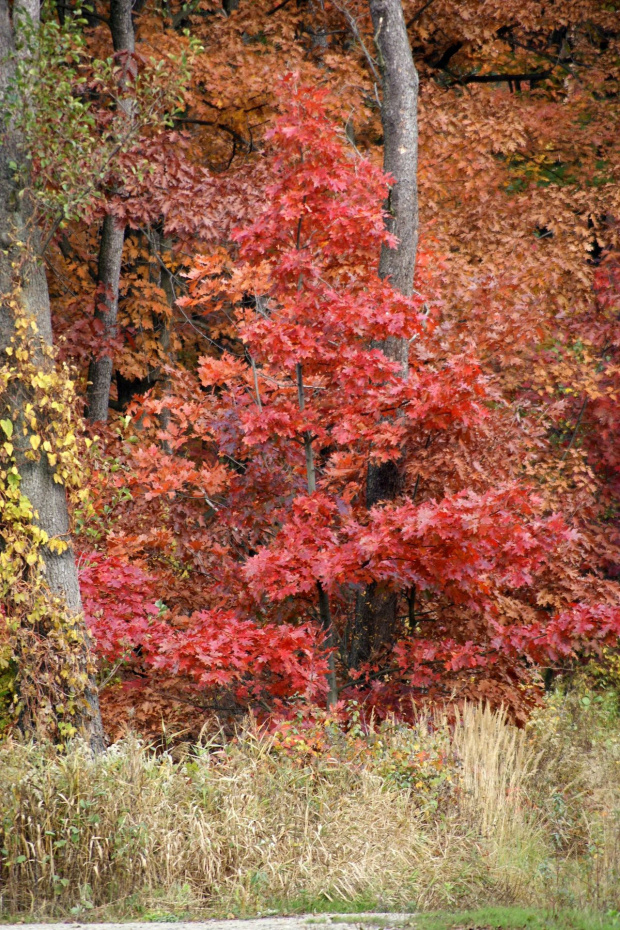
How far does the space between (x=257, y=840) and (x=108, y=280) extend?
7.87 metres

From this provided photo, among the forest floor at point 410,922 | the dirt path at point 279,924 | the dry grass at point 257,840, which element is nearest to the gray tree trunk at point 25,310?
the dry grass at point 257,840

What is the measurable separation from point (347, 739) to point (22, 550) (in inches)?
92.6

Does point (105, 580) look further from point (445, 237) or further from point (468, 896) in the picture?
point (445, 237)

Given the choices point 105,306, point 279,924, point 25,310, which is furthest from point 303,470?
point 105,306

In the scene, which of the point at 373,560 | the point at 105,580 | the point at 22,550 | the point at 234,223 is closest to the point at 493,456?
the point at 373,560

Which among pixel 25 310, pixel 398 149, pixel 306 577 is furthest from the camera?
pixel 398 149

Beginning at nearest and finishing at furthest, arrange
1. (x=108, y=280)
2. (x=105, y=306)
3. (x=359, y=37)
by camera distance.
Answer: (x=359, y=37) < (x=105, y=306) < (x=108, y=280)

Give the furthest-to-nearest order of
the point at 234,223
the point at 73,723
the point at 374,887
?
1. the point at 234,223
2. the point at 73,723
3. the point at 374,887

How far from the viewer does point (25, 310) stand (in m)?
6.74

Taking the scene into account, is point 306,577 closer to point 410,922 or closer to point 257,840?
point 257,840

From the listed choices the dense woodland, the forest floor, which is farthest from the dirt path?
the dense woodland

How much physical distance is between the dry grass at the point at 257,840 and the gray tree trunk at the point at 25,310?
110cm

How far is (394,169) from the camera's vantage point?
8266mm

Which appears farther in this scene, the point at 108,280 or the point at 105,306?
the point at 108,280
